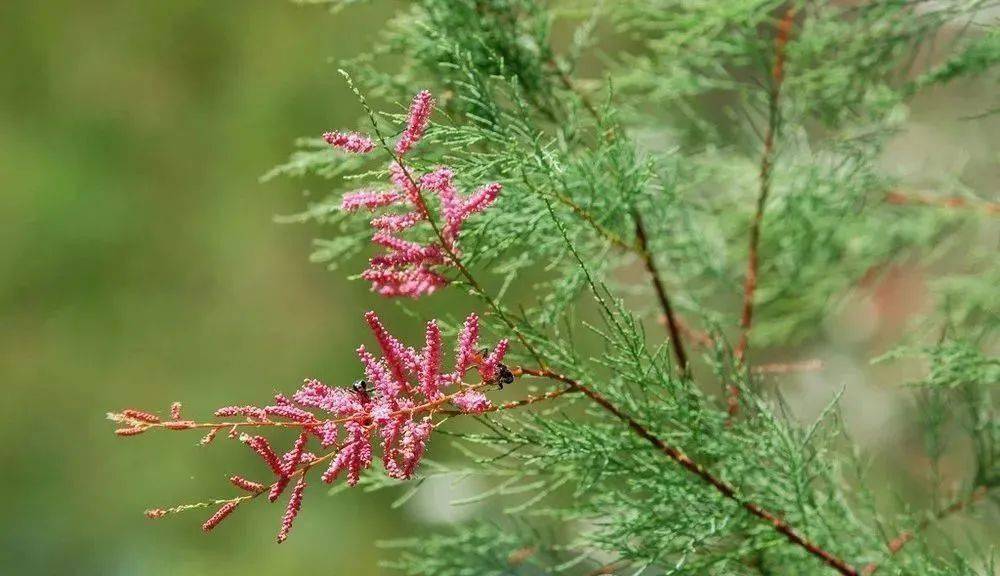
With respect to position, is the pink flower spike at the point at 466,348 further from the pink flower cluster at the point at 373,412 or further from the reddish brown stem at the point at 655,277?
the reddish brown stem at the point at 655,277

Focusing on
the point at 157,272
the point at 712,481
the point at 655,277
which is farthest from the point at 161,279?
the point at 712,481

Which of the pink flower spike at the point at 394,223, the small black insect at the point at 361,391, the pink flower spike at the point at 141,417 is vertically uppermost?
the pink flower spike at the point at 394,223

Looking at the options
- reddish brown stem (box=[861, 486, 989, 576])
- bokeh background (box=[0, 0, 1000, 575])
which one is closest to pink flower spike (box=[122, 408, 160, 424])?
reddish brown stem (box=[861, 486, 989, 576])

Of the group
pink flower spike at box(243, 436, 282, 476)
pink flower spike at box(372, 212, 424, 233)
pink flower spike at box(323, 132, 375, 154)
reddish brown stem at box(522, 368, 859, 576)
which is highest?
pink flower spike at box(323, 132, 375, 154)

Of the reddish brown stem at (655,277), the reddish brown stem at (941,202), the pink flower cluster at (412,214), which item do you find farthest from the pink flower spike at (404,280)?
the reddish brown stem at (941,202)

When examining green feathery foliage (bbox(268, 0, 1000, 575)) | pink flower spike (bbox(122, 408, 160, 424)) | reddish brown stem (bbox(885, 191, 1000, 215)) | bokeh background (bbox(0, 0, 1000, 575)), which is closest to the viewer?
pink flower spike (bbox(122, 408, 160, 424))

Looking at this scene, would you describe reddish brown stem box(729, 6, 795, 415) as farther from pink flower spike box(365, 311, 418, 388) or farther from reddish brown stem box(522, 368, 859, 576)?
pink flower spike box(365, 311, 418, 388)

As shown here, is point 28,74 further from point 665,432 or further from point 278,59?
point 665,432
